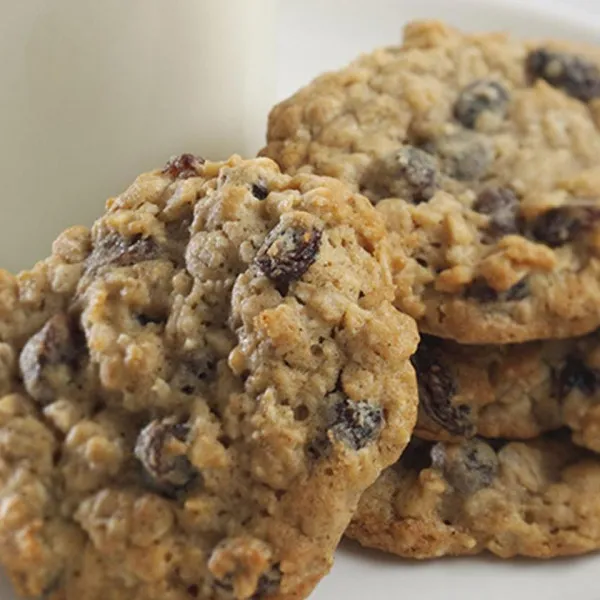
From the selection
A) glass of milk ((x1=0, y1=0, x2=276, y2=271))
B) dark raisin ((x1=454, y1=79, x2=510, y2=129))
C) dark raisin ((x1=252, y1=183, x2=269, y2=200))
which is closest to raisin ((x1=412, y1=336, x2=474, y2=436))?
dark raisin ((x1=252, y1=183, x2=269, y2=200))

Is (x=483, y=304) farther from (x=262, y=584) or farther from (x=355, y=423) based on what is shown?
(x=262, y=584)

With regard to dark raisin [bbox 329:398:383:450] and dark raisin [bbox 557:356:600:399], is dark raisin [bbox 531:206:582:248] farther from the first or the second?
dark raisin [bbox 329:398:383:450]

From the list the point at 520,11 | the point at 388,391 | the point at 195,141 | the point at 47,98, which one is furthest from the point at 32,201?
the point at 520,11

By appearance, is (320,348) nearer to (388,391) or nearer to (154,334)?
(388,391)

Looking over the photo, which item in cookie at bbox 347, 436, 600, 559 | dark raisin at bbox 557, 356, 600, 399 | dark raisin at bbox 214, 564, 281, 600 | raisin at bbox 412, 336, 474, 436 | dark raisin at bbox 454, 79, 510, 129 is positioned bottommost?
cookie at bbox 347, 436, 600, 559

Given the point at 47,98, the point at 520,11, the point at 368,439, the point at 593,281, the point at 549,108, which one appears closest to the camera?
the point at 368,439

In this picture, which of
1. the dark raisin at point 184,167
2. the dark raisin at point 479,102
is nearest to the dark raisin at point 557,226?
the dark raisin at point 479,102

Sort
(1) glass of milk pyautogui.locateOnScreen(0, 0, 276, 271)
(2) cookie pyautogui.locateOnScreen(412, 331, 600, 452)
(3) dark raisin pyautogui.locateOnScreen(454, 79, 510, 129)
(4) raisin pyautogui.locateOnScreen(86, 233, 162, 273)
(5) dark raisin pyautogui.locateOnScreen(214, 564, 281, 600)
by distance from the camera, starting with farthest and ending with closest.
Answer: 1. (3) dark raisin pyautogui.locateOnScreen(454, 79, 510, 129)
2. (1) glass of milk pyautogui.locateOnScreen(0, 0, 276, 271)
3. (2) cookie pyautogui.locateOnScreen(412, 331, 600, 452)
4. (4) raisin pyautogui.locateOnScreen(86, 233, 162, 273)
5. (5) dark raisin pyautogui.locateOnScreen(214, 564, 281, 600)
